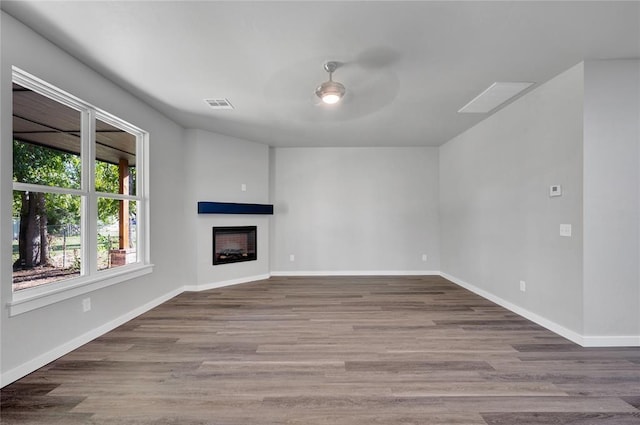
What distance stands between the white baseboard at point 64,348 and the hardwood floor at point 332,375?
51 millimetres

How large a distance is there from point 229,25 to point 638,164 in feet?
12.0

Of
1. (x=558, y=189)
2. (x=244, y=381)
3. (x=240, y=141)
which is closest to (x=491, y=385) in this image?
(x=244, y=381)

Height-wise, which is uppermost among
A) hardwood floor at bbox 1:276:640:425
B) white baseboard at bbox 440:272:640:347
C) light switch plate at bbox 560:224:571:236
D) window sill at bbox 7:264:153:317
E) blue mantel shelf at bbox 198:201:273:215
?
blue mantel shelf at bbox 198:201:273:215

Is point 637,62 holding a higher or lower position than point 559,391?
higher

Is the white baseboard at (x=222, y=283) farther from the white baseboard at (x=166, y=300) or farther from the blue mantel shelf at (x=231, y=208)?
the blue mantel shelf at (x=231, y=208)

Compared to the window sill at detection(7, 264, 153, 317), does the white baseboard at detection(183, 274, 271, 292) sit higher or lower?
lower

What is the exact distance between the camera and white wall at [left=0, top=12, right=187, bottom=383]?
1.99m

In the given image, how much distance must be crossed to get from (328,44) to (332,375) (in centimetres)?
255

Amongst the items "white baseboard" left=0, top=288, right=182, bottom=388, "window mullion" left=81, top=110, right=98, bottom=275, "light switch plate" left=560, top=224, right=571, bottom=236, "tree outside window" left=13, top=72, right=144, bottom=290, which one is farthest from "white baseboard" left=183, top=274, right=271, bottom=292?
"light switch plate" left=560, top=224, right=571, bottom=236

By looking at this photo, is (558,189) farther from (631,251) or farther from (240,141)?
(240,141)

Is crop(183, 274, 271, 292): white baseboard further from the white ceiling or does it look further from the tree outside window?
the white ceiling

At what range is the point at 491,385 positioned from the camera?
1.99 m

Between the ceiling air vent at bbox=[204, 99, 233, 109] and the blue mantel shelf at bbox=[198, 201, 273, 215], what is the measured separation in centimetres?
163

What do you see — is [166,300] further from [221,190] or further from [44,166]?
[44,166]
